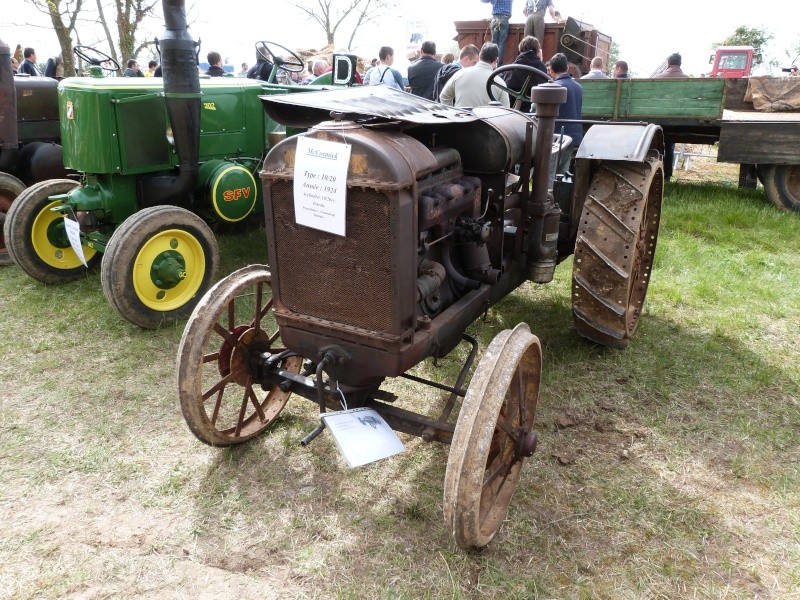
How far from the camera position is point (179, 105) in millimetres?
3748

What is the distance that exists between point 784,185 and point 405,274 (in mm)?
6398

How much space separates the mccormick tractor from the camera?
15.8 ft

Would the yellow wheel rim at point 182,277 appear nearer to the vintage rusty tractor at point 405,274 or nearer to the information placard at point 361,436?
the vintage rusty tractor at point 405,274

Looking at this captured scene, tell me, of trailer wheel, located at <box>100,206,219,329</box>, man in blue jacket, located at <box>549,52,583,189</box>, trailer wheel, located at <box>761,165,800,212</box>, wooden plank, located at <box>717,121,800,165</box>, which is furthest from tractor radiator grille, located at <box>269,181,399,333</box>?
trailer wheel, located at <box>761,165,800,212</box>

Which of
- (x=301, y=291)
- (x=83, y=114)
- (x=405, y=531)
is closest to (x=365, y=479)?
(x=405, y=531)

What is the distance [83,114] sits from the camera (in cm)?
379

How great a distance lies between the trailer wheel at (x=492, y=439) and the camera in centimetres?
176

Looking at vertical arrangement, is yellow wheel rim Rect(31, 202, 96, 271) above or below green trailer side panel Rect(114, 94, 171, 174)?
below

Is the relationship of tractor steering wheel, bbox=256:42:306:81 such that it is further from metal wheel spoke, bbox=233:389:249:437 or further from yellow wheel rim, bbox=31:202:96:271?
metal wheel spoke, bbox=233:389:249:437

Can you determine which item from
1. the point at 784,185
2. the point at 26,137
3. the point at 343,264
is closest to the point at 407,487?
the point at 343,264

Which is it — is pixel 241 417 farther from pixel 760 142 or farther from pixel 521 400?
pixel 760 142

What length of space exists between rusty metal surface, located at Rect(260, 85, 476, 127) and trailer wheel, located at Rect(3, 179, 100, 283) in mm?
2629

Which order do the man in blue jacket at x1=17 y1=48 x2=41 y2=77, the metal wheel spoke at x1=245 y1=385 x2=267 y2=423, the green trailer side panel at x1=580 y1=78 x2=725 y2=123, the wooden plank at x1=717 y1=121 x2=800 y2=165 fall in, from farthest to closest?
the man in blue jacket at x1=17 y1=48 x2=41 y2=77 < the green trailer side panel at x1=580 y1=78 x2=725 y2=123 < the wooden plank at x1=717 y1=121 x2=800 y2=165 < the metal wheel spoke at x1=245 y1=385 x2=267 y2=423

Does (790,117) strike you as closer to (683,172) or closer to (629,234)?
(683,172)
